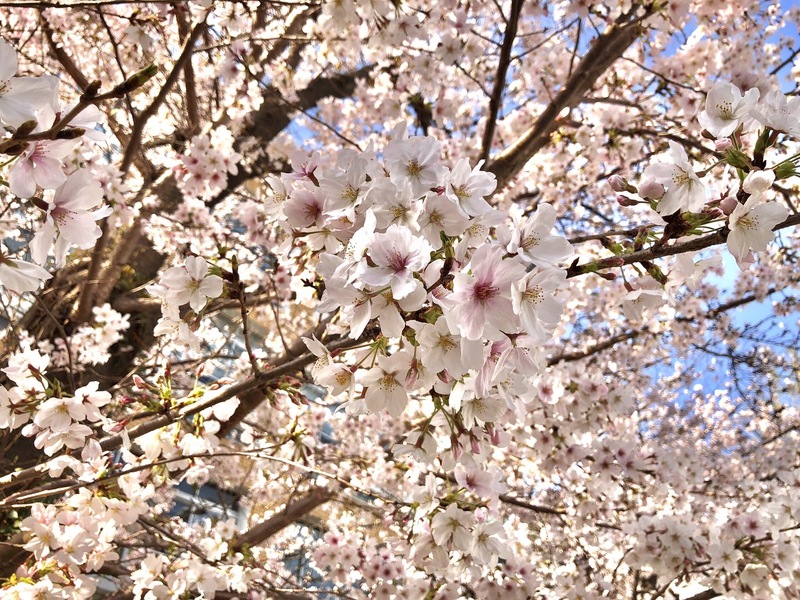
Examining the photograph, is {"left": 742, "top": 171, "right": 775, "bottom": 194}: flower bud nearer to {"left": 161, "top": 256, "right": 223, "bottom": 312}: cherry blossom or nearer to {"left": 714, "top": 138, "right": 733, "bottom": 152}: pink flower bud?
{"left": 714, "top": 138, "right": 733, "bottom": 152}: pink flower bud

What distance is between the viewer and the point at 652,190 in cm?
112

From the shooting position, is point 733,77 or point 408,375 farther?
point 733,77

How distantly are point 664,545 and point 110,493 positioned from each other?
2.84m

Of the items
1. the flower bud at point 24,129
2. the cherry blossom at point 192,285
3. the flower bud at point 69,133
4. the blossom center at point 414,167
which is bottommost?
the flower bud at point 24,129

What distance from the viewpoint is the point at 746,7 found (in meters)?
3.88

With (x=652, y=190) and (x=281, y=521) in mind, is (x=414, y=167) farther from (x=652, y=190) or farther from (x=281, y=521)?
Result: (x=281, y=521)

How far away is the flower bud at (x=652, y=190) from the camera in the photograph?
1.11m

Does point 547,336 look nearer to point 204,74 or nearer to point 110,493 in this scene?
point 110,493

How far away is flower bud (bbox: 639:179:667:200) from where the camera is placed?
1.11m

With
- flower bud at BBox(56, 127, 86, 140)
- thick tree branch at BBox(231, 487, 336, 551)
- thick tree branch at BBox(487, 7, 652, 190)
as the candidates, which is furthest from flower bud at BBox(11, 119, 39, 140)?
thick tree branch at BBox(231, 487, 336, 551)

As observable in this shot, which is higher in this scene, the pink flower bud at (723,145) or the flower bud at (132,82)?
the pink flower bud at (723,145)

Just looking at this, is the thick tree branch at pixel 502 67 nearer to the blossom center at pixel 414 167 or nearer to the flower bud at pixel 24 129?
the blossom center at pixel 414 167

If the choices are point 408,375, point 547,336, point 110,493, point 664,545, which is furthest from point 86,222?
point 664,545

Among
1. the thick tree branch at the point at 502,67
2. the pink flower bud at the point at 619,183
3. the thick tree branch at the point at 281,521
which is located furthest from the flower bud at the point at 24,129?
the thick tree branch at the point at 281,521
